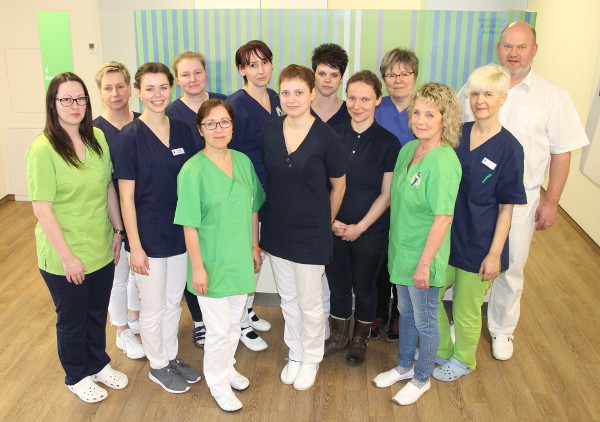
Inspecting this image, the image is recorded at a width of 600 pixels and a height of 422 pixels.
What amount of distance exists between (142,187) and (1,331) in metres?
1.56

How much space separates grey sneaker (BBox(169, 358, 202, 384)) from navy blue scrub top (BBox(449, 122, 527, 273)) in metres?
1.38

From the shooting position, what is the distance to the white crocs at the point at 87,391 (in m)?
2.62

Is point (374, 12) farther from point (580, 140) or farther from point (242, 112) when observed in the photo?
point (580, 140)

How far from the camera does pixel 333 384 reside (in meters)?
2.79

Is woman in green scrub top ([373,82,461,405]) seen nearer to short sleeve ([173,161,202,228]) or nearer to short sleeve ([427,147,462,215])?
short sleeve ([427,147,462,215])

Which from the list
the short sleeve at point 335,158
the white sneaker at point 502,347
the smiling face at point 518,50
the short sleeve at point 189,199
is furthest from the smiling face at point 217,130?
the white sneaker at point 502,347

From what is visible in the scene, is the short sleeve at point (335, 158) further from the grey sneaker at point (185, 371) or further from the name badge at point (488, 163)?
the grey sneaker at point (185, 371)

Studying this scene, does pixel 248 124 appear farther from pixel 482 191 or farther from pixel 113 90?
pixel 482 191

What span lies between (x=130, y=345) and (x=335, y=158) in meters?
1.55

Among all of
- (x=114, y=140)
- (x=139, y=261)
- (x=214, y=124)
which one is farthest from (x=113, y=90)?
(x=139, y=261)

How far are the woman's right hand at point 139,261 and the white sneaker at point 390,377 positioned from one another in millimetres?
1250

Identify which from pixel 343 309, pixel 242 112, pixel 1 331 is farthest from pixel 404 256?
pixel 1 331

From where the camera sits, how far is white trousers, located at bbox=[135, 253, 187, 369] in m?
2.51

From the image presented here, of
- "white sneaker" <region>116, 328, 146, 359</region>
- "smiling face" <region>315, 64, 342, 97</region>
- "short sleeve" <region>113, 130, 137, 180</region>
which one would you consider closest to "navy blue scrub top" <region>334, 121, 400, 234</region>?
"smiling face" <region>315, 64, 342, 97</region>
